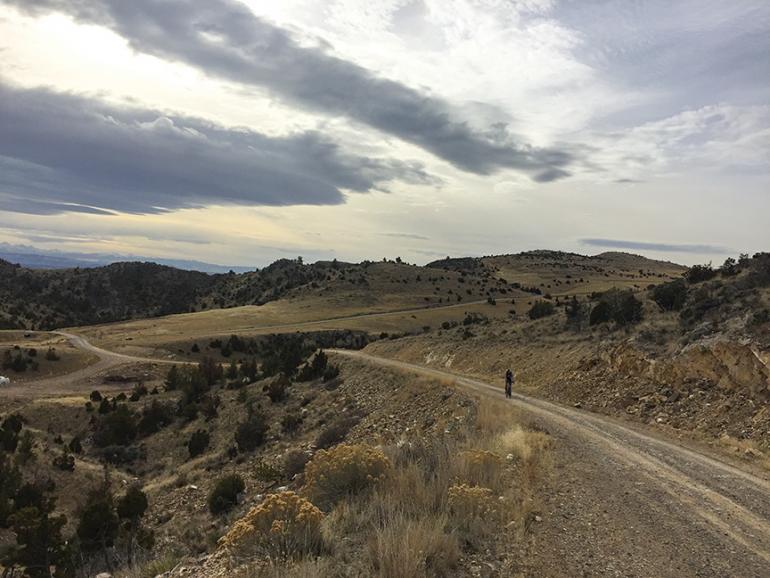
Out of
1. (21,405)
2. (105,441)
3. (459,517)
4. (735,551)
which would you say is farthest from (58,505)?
(735,551)

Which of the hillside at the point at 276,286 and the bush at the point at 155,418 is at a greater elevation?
the hillside at the point at 276,286

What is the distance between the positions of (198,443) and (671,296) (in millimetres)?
25852

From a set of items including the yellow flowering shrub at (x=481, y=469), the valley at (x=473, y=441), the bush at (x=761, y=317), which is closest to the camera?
the valley at (x=473, y=441)

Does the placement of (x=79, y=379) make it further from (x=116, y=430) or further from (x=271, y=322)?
(x=271, y=322)

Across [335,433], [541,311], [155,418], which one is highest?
[541,311]

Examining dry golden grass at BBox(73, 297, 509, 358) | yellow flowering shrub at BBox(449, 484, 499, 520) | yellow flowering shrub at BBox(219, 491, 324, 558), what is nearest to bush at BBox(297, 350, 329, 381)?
dry golden grass at BBox(73, 297, 509, 358)

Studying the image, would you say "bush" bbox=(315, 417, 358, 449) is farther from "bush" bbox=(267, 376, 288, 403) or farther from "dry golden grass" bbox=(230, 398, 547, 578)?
"dry golden grass" bbox=(230, 398, 547, 578)

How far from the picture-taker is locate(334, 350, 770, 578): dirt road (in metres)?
6.29

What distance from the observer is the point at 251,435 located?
25781 mm

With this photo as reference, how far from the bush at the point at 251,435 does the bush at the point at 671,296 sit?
68.2 feet

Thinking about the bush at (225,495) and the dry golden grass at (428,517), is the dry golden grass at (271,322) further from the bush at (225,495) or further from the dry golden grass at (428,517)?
the dry golden grass at (428,517)

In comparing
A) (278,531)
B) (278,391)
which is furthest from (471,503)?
(278,391)

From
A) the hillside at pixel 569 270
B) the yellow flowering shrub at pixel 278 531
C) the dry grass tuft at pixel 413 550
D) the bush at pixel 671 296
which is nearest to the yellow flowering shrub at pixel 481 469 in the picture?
the dry grass tuft at pixel 413 550

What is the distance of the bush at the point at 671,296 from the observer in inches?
921
